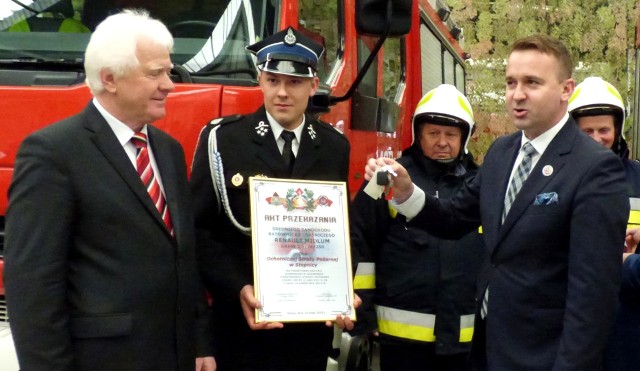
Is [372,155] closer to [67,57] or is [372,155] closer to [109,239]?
[67,57]

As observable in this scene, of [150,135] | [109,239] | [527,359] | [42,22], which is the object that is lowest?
[527,359]

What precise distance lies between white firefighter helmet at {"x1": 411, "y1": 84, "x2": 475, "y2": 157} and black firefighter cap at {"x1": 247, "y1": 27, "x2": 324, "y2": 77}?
0.98m

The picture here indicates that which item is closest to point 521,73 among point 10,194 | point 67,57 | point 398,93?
point 10,194

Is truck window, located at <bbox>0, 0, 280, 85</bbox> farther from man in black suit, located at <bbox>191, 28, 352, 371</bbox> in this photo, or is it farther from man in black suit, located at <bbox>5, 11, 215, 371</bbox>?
man in black suit, located at <bbox>5, 11, 215, 371</bbox>

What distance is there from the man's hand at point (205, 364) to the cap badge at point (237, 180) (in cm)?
67

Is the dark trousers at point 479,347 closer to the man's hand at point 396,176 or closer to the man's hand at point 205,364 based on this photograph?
the man's hand at point 396,176

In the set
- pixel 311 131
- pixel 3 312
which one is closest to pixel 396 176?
pixel 311 131

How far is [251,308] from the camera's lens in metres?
3.58

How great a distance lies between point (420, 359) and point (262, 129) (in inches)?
56.7

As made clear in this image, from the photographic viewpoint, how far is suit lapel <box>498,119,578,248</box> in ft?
10.6

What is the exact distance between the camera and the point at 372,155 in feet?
18.3

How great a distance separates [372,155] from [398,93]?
3.80 feet

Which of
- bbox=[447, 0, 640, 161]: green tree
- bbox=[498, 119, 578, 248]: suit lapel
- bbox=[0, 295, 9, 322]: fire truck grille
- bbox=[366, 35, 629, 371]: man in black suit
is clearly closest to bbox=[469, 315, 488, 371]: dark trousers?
bbox=[366, 35, 629, 371]: man in black suit

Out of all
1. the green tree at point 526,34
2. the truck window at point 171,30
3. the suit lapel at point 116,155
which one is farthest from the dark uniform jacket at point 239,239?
the green tree at point 526,34
